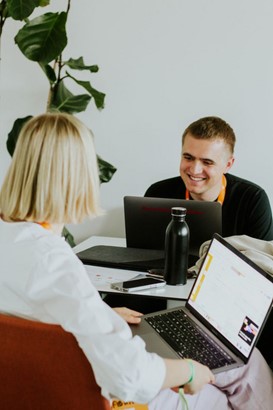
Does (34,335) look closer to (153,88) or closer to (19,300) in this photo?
(19,300)

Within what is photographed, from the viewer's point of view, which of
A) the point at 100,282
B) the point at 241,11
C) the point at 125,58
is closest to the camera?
the point at 100,282

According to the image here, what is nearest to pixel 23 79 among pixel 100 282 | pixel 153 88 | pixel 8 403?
pixel 153 88

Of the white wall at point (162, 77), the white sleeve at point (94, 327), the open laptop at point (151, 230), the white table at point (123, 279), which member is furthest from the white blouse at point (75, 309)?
the white wall at point (162, 77)

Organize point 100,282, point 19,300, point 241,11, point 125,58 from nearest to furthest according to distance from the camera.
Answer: point 19,300 → point 100,282 → point 241,11 → point 125,58

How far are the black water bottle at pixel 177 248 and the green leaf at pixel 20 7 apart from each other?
52.4 inches

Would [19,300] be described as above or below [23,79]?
below

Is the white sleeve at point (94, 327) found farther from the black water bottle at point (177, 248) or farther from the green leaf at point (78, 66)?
the green leaf at point (78, 66)

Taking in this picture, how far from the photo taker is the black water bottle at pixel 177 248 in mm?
1616

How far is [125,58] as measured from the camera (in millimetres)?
2877

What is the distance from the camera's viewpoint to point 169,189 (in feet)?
7.72

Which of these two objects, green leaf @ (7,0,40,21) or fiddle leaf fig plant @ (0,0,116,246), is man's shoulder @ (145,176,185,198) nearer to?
fiddle leaf fig plant @ (0,0,116,246)

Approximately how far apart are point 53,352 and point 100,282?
769mm

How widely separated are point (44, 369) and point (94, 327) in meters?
0.11

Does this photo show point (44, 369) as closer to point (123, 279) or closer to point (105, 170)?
point (123, 279)
